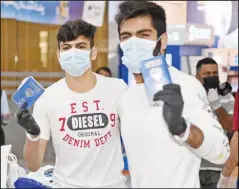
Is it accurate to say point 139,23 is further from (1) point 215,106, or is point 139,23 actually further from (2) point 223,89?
(2) point 223,89

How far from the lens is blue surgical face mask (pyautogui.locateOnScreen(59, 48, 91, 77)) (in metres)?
2.52

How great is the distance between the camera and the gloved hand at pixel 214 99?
350 centimetres

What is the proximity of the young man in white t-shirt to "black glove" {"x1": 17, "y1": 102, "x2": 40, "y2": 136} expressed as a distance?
0.26 ft

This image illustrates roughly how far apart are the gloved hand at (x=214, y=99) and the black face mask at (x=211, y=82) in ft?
0.43

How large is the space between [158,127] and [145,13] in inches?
17.1

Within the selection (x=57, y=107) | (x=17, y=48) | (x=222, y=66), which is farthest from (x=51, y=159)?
(x=57, y=107)

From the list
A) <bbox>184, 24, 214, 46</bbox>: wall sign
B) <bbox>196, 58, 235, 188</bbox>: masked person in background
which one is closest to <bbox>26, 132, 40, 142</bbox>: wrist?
<bbox>196, 58, 235, 188</bbox>: masked person in background

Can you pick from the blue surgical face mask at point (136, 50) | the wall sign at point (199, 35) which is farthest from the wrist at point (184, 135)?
the wall sign at point (199, 35)

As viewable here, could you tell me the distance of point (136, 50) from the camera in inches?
Answer: 76.5

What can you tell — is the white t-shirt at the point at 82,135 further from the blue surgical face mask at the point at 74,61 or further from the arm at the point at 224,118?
the arm at the point at 224,118

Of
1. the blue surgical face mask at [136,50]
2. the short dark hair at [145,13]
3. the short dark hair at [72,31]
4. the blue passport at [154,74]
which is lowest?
the blue passport at [154,74]

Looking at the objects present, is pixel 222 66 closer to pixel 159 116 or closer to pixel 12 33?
pixel 12 33

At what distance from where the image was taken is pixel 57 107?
2.46 metres

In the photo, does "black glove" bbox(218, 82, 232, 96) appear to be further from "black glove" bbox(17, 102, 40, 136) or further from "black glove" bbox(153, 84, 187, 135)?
"black glove" bbox(153, 84, 187, 135)
